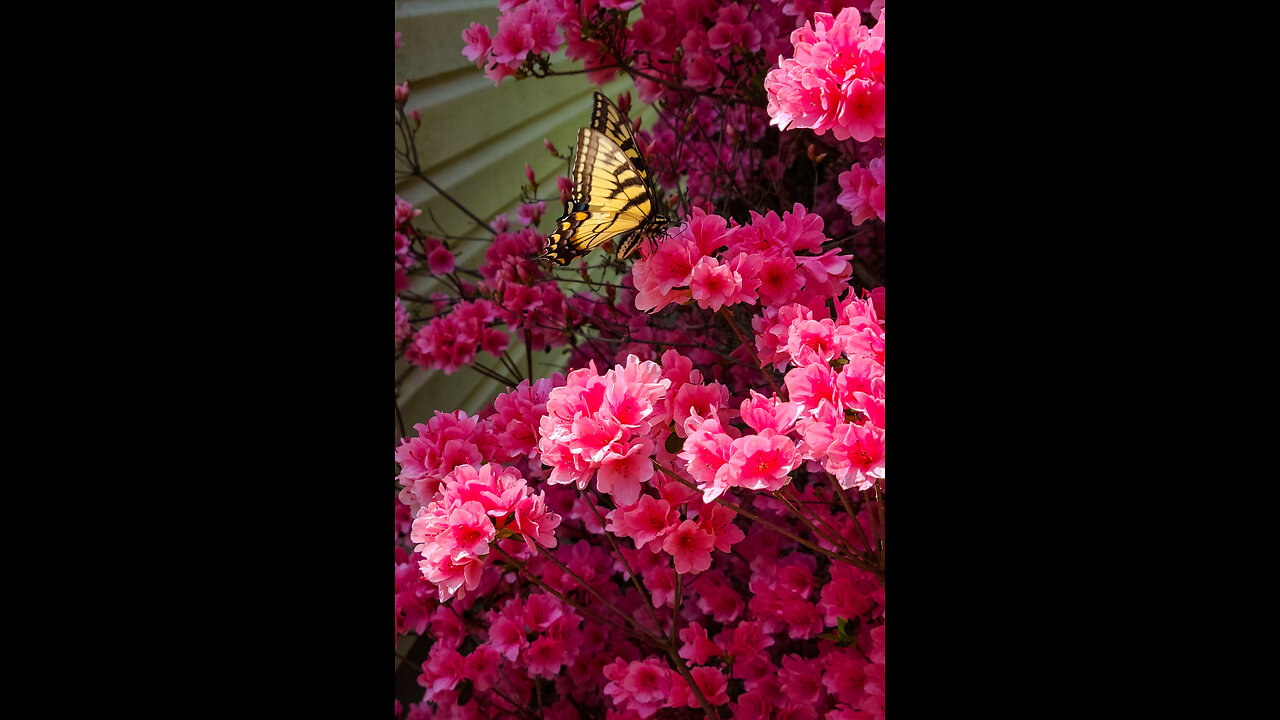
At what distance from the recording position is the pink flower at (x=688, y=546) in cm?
115

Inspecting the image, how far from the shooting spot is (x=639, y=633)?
4.75 ft

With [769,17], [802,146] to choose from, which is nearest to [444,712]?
[769,17]

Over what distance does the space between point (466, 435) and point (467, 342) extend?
2.40ft

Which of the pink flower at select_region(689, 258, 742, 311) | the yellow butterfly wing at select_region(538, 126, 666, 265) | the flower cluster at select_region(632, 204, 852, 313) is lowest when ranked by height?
the pink flower at select_region(689, 258, 742, 311)

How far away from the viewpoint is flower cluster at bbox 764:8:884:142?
100cm

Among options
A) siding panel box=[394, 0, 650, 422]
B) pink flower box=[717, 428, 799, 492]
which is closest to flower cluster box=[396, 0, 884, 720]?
pink flower box=[717, 428, 799, 492]

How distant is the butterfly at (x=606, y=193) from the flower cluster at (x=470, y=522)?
338 millimetres

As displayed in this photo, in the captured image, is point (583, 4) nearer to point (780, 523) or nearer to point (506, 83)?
point (780, 523)

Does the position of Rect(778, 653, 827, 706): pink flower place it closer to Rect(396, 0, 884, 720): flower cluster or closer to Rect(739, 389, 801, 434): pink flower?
Rect(396, 0, 884, 720): flower cluster

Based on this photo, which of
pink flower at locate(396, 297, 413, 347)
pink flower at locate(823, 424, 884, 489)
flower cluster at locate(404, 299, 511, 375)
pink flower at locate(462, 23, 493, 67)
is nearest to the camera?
pink flower at locate(823, 424, 884, 489)

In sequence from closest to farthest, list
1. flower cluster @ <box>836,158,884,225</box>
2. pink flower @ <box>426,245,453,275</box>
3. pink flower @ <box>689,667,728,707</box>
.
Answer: flower cluster @ <box>836,158,884,225</box> < pink flower @ <box>689,667,728,707</box> < pink flower @ <box>426,245,453,275</box>

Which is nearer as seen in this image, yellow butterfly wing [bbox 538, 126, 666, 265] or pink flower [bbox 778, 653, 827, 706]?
yellow butterfly wing [bbox 538, 126, 666, 265]

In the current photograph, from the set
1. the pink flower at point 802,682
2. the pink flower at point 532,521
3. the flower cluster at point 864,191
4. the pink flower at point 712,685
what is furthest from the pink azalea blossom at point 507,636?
the flower cluster at point 864,191

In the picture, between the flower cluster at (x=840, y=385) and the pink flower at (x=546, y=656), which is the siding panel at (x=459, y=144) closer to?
the pink flower at (x=546, y=656)
